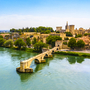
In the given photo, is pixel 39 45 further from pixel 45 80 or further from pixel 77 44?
pixel 45 80

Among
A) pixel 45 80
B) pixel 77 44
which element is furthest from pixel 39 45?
pixel 45 80

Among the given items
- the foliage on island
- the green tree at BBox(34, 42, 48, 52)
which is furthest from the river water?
the foliage on island

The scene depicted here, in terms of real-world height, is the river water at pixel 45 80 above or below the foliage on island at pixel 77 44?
below

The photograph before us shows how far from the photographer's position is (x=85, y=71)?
56.9 ft

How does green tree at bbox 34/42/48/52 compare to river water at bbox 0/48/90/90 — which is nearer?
river water at bbox 0/48/90/90

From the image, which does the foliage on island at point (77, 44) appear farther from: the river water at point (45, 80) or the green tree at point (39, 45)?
the river water at point (45, 80)

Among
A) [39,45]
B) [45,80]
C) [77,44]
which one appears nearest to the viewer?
[45,80]

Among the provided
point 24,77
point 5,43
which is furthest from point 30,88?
point 5,43

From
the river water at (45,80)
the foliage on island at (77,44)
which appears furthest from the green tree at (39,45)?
the river water at (45,80)

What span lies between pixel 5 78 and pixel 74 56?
16.7 meters

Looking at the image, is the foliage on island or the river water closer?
the river water

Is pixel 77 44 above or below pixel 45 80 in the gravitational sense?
above

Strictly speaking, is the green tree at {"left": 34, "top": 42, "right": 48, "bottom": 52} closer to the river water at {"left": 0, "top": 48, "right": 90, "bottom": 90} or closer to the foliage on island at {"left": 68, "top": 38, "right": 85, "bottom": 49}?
the foliage on island at {"left": 68, "top": 38, "right": 85, "bottom": 49}

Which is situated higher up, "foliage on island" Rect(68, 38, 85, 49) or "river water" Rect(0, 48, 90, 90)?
"foliage on island" Rect(68, 38, 85, 49)
